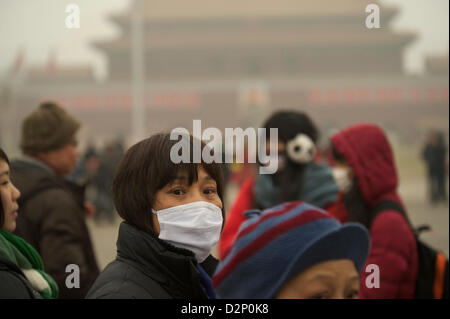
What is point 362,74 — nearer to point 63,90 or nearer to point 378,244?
point 63,90

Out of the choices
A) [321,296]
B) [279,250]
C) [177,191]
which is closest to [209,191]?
[177,191]

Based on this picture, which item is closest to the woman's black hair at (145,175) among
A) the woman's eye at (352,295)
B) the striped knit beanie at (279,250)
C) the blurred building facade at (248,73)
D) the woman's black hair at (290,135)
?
the striped knit beanie at (279,250)

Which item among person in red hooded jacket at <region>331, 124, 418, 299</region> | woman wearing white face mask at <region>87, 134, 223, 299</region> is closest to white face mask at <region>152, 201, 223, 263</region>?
woman wearing white face mask at <region>87, 134, 223, 299</region>

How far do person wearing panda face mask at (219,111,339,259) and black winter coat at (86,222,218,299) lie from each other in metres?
1.23

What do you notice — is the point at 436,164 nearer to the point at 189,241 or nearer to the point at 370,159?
the point at 370,159

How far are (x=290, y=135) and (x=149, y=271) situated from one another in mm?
1488

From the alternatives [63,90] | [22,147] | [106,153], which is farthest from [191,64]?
[22,147]

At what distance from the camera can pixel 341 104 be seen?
93.9 ft

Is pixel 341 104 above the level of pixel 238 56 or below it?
below

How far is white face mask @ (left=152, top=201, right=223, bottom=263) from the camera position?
1.47 meters

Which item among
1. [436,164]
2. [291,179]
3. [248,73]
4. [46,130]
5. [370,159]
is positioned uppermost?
[248,73]

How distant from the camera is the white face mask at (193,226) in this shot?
1.47 meters

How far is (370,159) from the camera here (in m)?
2.55

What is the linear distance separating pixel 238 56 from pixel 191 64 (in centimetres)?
223
